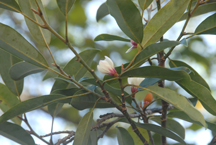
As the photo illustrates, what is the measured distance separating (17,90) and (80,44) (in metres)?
1.51

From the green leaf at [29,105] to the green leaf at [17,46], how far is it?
0.30 feet

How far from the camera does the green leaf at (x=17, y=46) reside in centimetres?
53

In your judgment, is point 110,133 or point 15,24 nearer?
point 110,133

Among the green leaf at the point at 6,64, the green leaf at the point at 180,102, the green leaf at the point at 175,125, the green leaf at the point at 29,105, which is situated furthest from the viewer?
the green leaf at the point at 175,125

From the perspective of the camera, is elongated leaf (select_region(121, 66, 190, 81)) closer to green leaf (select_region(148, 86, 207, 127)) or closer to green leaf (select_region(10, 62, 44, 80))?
green leaf (select_region(148, 86, 207, 127))

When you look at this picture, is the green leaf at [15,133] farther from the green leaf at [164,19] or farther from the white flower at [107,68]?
the green leaf at [164,19]

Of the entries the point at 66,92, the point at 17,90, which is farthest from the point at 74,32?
the point at 66,92

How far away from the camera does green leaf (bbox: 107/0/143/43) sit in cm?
51

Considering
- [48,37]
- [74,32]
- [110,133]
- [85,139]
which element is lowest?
[85,139]

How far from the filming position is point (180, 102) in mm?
483

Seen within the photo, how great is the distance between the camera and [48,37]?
2.14 ft

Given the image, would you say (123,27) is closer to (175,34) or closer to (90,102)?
(90,102)

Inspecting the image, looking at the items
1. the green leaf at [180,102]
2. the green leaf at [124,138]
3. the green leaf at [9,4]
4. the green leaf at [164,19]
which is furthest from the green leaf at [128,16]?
the green leaf at [124,138]

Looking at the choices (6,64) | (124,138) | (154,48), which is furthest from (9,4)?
(124,138)
